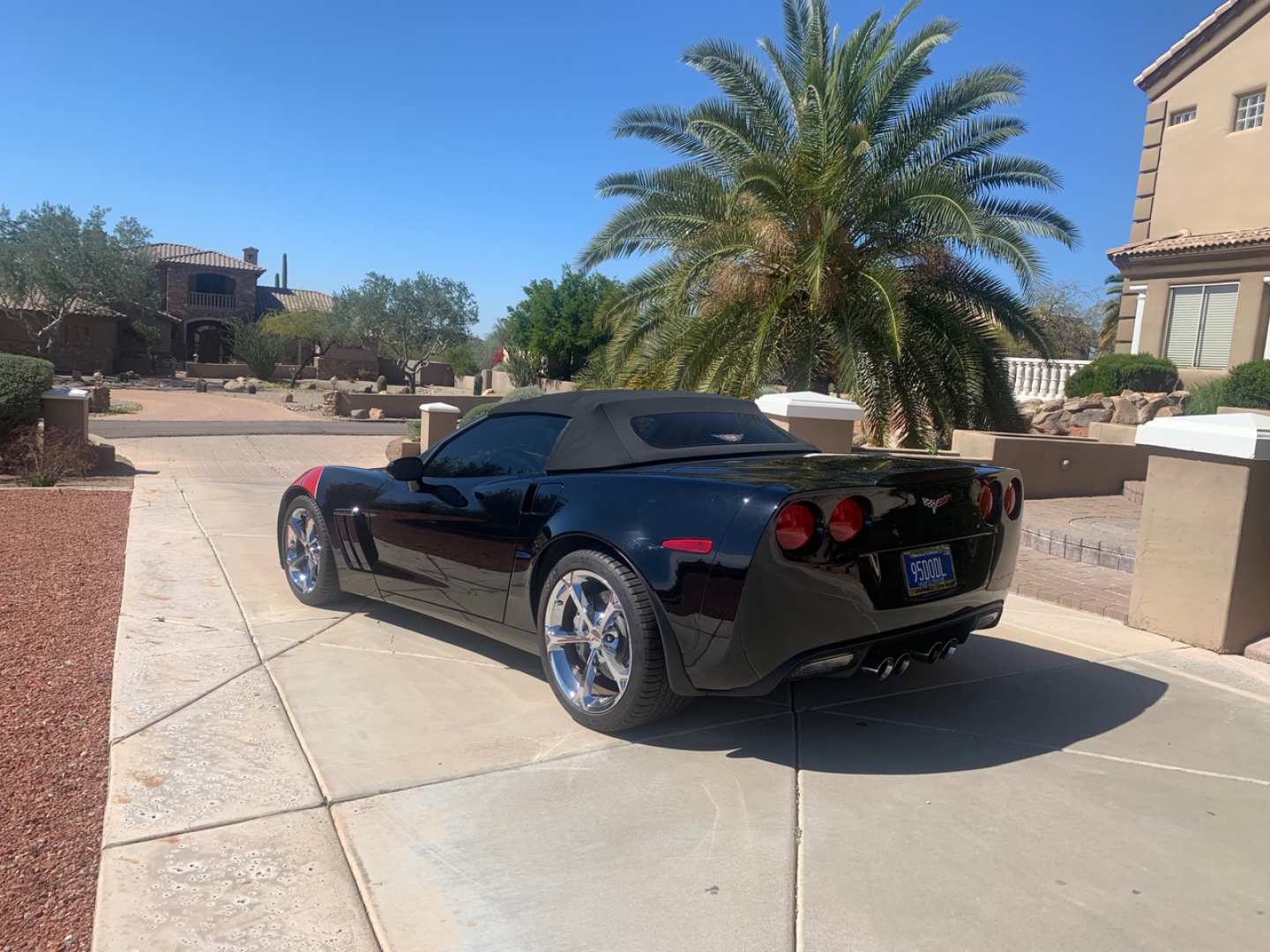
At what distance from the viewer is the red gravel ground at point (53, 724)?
280 cm

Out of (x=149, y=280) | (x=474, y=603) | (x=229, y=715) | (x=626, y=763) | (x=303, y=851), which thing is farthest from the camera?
(x=149, y=280)

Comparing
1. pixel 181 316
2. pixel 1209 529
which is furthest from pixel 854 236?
pixel 181 316

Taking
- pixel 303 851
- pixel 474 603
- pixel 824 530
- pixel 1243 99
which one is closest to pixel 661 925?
pixel 303 851

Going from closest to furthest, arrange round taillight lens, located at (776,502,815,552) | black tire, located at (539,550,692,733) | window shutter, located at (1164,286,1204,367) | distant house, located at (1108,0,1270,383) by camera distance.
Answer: round taillight lens, located at (776,502,815,552)
black tire, located at (539,550,692,733)
distant house, located at (1108,0,1270,383)
window shutter, located at (1164,286,1204,367)

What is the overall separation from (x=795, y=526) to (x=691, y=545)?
39 cm

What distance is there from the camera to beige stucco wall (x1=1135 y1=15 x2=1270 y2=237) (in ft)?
63.4

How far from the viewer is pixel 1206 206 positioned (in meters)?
20.4

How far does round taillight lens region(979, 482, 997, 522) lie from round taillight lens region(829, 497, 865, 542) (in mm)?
828

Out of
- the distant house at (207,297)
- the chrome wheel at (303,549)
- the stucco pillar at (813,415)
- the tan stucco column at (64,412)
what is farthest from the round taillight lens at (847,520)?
the distant house at (207,297)

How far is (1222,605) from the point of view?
17.7 ft

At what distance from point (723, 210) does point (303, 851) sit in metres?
11.7

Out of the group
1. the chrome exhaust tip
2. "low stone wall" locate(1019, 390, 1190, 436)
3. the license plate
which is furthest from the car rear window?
"low stone wall" locate(1019, 390, 1190, 436)

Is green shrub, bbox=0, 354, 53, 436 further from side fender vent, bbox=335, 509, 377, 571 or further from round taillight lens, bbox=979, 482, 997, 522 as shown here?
round taillight lens, bbox=979, 482, 997, 522

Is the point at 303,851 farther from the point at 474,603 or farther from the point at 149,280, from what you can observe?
the point at 149,280
